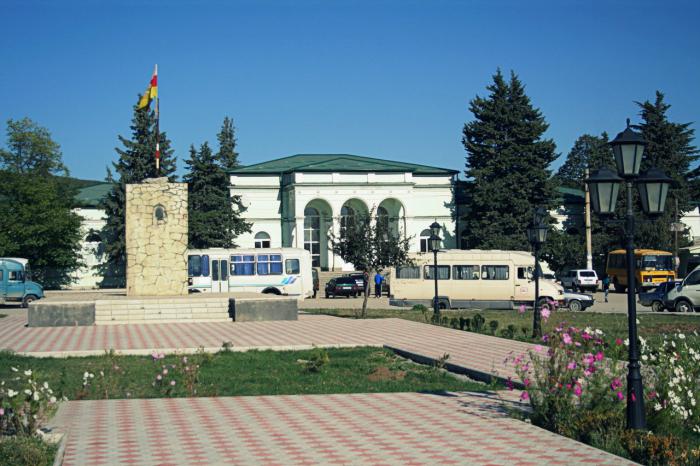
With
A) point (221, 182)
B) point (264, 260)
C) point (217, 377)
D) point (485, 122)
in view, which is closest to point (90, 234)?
point (221, 182)

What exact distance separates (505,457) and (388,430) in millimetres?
1789

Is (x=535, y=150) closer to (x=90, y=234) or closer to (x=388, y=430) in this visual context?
(x=90, y=234)

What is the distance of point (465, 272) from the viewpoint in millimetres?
36750

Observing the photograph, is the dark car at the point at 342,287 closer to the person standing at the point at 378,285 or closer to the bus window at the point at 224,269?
the person standing at the point at 378,285

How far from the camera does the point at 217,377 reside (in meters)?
14.0

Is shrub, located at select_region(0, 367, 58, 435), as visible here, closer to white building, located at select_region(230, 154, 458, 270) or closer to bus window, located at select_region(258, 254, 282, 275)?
bus window, located at select_region(258, 254, 282, 275)

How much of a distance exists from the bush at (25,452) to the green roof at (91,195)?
5434 centimetres

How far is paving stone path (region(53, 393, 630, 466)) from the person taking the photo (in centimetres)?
808

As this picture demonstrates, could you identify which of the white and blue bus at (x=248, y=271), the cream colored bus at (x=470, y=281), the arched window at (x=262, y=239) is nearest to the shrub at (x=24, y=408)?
the cream colored bus at (x=470, y=281)

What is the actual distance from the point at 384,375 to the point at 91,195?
55482 millimetres

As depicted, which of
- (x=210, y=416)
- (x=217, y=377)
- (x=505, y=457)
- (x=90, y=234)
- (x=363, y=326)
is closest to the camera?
(x=505, y=457)

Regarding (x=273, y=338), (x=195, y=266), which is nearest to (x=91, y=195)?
(x=195, y=266)

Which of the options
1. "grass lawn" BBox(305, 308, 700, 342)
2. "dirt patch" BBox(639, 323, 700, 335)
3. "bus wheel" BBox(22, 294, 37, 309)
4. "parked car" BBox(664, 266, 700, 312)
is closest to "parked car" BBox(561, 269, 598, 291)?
"parked car" BBox(664, 266, 700, 312)

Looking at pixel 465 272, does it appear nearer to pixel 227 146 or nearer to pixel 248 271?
pixel 248 271
